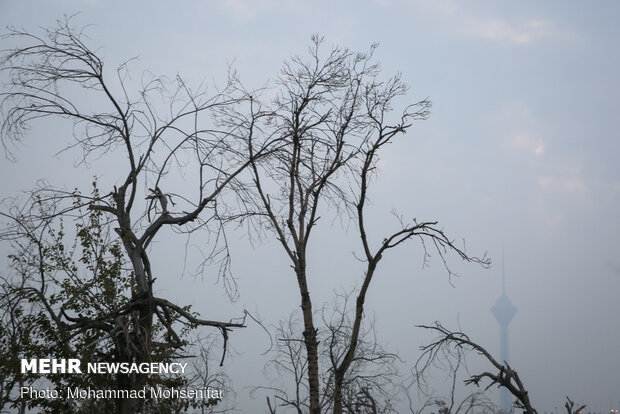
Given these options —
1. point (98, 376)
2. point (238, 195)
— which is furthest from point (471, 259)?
point (98, 376)

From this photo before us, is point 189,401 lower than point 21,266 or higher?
lower

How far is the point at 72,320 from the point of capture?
8023 millimetres

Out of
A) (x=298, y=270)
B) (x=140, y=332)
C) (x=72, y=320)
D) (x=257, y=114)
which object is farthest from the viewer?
(x=298, y=270)

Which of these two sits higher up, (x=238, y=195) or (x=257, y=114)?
(x=257, y=114)

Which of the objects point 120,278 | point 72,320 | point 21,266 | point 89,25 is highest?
point 89,25

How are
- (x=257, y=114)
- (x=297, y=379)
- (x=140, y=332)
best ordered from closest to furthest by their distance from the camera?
(x=140, y=332) → (x=257, y=114) → (x=297, y=379)

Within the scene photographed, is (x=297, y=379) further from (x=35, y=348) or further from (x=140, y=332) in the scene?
(x=140, y=332)

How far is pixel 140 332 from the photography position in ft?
24.2

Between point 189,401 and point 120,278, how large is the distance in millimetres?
2598

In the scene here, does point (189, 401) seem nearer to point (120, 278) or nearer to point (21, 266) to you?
point (120, 278)

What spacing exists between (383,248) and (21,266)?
25.4 feet

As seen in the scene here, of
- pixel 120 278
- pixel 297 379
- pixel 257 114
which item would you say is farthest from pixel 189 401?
pixel 297 379

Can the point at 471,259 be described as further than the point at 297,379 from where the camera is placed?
No

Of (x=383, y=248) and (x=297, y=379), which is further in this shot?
(x=297, y=379)
